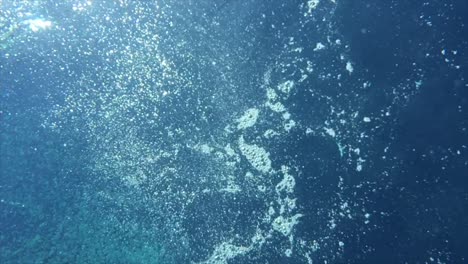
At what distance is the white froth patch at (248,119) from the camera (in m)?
1.08

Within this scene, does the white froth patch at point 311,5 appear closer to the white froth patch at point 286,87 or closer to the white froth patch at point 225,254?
the white froth patch at point 286,87

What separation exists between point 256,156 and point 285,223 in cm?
24

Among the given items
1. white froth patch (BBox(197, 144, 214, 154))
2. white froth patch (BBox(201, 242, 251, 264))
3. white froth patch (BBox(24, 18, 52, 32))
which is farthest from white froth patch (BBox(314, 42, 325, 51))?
white froth patch (BBox(24, 18, 52, 32))

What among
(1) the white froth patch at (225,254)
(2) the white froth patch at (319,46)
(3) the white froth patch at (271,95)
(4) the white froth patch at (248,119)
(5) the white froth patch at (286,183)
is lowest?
(1) the white froth patch at (225,254)

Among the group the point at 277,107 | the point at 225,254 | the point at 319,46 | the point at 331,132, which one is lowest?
the point at 225,254

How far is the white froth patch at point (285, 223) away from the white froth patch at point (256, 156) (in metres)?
0.16

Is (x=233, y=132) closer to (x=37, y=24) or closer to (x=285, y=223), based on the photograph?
(x=285, y=223)

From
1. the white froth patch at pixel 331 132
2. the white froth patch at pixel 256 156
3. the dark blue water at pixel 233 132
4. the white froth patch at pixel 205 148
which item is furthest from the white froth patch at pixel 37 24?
the white froth patch at pixel 331 132

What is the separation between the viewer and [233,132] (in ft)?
3.55

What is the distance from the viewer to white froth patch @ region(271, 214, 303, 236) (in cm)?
104

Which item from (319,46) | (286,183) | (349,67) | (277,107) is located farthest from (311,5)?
(286,183)

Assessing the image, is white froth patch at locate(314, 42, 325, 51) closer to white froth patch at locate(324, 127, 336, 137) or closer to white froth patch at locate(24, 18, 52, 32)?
white froth patch at locate(324, 127, 336, 137)

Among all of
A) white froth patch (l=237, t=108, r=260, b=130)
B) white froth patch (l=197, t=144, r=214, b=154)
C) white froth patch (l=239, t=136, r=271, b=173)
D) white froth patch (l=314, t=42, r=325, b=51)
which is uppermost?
white froth patch (l=314, t=42, r=325, b=51)

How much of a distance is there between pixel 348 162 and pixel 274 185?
25cm
